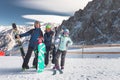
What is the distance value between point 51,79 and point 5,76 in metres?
2.24

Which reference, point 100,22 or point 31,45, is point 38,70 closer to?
point 31,45

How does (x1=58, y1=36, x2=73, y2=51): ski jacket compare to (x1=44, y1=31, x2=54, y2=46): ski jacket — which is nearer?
(x1=58, y1=36, x2=73, y2=51): ski jacket

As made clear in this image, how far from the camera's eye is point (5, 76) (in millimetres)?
11617

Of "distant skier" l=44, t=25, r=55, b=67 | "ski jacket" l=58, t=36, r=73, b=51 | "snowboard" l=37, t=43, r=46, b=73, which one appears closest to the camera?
"snowboard" l=37, t=43, r=46, b=73

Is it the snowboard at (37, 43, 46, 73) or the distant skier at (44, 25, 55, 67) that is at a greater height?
the distant skier at (44, 25, 55, 67)

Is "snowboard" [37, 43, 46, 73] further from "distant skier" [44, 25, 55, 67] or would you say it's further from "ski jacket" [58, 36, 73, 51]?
"ski jacket" [58, 36, 73, 51]

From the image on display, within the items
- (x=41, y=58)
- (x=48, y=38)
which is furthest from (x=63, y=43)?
(x=41, y=58)

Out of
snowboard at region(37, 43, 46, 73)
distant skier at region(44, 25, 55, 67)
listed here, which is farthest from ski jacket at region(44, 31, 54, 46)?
snowboard at region(37, 43, 46, 73)

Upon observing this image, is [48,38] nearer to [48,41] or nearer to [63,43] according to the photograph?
[48,41]

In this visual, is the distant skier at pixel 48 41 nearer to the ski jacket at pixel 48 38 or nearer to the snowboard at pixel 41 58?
the ski jacket at pixel 48 38

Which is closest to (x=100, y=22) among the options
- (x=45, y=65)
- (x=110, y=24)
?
(x=110, y=24)

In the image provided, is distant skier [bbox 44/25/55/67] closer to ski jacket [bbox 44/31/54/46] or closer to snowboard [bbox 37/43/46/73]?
ski jacket [bbox 44/31/54/46]

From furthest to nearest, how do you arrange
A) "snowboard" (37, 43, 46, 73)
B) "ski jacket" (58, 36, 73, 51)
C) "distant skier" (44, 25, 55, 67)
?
"distant skier" (44, 25, 55, 67) → "ski jacket" (58, 36, 73, 51) → "snowboard" (37, 43, 46, 73)

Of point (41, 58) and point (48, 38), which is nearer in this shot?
point (41, 58)
